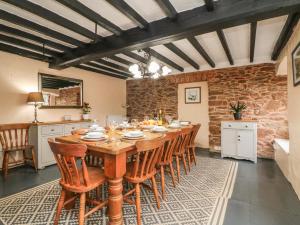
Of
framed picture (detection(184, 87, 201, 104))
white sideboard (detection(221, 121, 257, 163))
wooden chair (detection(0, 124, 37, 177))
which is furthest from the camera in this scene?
framed picture (detection(184, 87, 201, 104))

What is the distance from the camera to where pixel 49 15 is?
2369 millimetres

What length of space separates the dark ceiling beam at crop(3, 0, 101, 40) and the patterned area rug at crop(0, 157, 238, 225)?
2.42m

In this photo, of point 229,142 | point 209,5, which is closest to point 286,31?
point 209,5

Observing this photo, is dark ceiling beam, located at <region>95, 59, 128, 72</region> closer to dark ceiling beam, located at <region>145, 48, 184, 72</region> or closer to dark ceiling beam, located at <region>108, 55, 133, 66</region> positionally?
dark ceiling beam, located at <region>108, 55, 133, 66</region>

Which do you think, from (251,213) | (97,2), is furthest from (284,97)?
(97,2)

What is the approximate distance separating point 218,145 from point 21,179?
467 cm

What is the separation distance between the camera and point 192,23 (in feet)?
7.74

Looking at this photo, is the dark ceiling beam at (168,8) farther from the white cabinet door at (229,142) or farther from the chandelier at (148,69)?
the white cabinet door at (229,142)

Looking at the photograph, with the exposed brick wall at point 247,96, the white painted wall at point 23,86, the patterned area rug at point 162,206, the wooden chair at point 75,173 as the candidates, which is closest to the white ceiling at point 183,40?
the exposed brick wall at point 247,96

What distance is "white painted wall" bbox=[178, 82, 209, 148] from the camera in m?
5.50

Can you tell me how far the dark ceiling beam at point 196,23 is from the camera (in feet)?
6.40

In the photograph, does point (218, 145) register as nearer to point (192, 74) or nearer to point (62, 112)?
point (192, 74)

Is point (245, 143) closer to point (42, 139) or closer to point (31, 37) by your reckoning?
point (42, 139)

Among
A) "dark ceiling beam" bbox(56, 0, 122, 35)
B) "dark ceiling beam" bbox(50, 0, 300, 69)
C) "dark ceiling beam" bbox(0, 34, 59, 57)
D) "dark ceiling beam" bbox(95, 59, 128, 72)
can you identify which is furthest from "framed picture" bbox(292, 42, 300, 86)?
"dark ceiling beam" bbox(0, 34, 59, 57)
